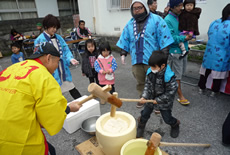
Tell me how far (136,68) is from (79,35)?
5410mm

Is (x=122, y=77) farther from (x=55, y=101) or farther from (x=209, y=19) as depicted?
(x=55, y=101)

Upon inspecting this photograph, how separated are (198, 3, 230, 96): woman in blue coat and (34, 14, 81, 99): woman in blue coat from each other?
2.88 meters

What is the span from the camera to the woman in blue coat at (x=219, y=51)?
307 centimetres

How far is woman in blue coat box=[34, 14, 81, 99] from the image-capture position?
2902 mm

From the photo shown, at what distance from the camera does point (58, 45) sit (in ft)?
10.2

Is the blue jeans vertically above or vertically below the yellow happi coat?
below

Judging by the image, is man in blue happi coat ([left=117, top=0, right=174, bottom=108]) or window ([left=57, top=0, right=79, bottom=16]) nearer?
man in blue happi coat ([left=117, top=0, right=174, bottom=108])

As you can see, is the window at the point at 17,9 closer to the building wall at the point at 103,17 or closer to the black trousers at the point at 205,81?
the building wall at the point at 103,17

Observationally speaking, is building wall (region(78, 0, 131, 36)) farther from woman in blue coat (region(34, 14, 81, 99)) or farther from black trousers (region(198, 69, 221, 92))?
woman in blue coat (region(34, 14, 81, 99))

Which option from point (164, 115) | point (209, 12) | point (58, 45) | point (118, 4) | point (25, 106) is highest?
point (118, 4)

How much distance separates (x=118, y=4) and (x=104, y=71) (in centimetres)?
596

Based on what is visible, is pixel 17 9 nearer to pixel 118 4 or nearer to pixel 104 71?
pixel 118 4

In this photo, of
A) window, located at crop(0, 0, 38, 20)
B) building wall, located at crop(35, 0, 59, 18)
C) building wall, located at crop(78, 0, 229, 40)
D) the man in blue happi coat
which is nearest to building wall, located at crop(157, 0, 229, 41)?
building wall, located at crop(78, 0, 229, 40)

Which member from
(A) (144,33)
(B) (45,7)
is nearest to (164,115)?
(A) (144,33)
